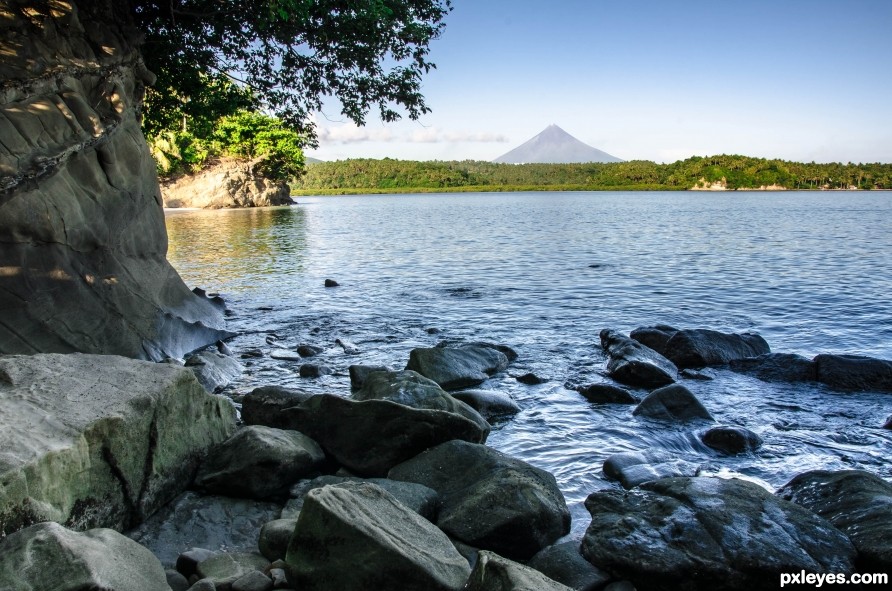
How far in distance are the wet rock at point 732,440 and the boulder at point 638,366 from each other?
2722 millimetres

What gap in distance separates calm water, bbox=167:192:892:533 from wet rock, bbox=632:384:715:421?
346 mm

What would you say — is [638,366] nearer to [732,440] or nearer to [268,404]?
[732,440]

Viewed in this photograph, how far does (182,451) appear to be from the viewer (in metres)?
6.86

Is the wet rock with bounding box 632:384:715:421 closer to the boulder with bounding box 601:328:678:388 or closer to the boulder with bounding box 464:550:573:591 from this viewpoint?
the boulder with bounding box 601:328:678:388

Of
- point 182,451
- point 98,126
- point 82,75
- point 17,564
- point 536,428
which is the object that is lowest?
point 536,428

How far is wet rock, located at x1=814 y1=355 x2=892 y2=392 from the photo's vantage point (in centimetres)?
1138

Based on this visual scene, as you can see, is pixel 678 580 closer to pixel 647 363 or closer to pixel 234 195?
pixel 647 363

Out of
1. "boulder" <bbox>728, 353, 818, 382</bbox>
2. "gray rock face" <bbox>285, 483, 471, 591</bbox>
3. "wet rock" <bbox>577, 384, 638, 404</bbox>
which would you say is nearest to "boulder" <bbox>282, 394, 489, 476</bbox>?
"gray rock face" <bbox>285, 483, 471, 591</bbox>

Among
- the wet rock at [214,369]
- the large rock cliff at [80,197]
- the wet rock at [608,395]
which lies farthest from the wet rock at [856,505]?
the large rock cliff at [80,197]

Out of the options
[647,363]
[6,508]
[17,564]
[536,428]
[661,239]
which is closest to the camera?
[17,564]

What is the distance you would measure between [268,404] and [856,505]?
6.79m

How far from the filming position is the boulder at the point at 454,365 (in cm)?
1154

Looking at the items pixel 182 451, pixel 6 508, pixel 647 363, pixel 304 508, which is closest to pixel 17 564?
pixel 6 508

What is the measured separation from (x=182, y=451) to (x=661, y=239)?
1623 inches
